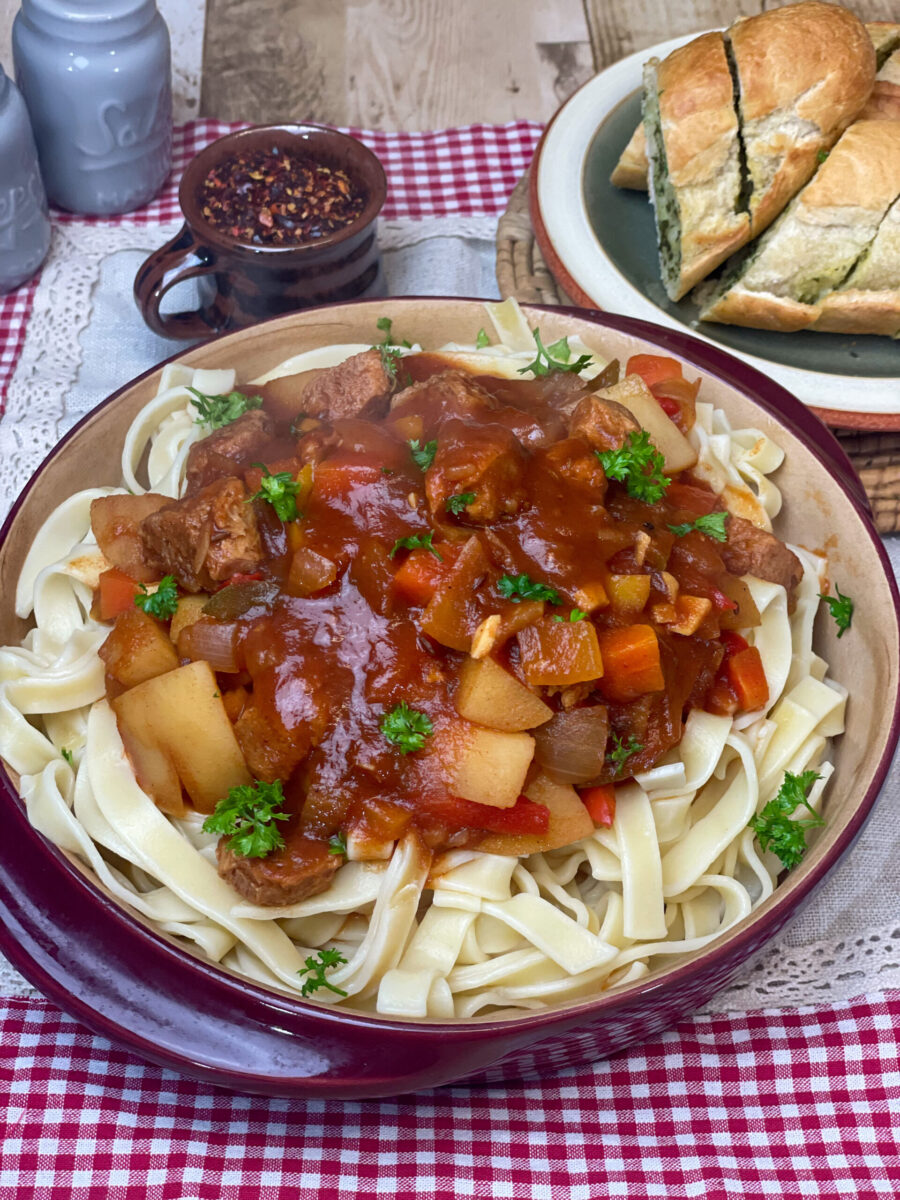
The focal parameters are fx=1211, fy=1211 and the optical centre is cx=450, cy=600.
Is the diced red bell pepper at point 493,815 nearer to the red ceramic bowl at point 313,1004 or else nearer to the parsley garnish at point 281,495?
the red ceramic bowl at point 313,1004

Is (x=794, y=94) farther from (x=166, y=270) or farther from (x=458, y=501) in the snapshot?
(x=458, y=501)

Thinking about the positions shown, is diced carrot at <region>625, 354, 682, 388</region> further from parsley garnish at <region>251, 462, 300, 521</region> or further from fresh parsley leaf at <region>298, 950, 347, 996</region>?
fresh parsley leaf at <region>298, 950, 347, 996</region>

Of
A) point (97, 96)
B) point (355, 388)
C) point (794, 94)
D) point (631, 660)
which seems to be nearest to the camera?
point (631, 660)

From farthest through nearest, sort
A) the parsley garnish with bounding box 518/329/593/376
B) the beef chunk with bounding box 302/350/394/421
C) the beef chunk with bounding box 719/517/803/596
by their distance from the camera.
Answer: the parsley garnish with bounding box 518/329/593/376 → the beef chunk with bounding box 302/350/394/421 → the beef chunk with bounding box 719/517/803/596

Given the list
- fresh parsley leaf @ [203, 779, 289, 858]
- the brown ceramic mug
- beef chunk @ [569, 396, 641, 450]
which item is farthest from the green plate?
fresh parsley leaf @ [203, 779, 289, 858]

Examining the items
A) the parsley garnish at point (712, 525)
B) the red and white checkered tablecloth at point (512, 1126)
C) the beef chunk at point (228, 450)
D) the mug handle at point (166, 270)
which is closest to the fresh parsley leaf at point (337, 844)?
the red and white checkered tablecloth at point (512, 1126)

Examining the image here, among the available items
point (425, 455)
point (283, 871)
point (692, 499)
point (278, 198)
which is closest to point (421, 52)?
point (278, 198)
